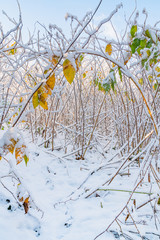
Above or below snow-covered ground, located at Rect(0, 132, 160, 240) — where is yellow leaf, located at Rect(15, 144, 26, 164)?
above

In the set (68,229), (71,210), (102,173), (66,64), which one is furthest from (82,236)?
(102,173)

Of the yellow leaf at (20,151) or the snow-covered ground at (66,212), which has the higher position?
the yellow leaf at (20,151)

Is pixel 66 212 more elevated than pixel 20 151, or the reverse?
pixel 20 151

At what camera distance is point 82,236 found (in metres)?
0.72

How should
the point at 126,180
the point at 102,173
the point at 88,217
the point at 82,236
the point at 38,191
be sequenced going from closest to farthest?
the point at 82,236
the point at 88,217
the point at 38,191
the point at 126,180
the point at 102,173

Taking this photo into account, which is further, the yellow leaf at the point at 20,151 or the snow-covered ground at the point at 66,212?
the snow-covered ground at the point at 66,212

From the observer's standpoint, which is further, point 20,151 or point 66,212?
point 66,212

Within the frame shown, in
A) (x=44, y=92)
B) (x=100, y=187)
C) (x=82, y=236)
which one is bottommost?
(x=82, y=236)

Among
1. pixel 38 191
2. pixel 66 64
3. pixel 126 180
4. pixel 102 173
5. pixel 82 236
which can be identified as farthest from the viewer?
pixel 102 173

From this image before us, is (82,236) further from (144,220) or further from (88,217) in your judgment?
(144,220)

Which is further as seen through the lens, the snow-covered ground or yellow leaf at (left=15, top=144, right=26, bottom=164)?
the snow-covered ground

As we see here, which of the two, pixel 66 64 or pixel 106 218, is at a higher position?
pixel 66 64

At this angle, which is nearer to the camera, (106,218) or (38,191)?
(106,218)

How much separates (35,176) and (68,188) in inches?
9.8
